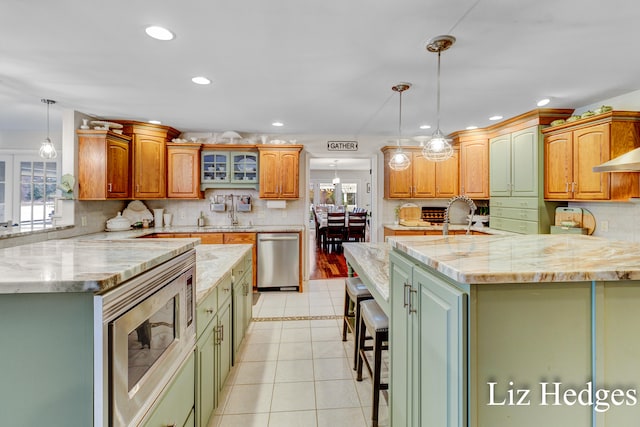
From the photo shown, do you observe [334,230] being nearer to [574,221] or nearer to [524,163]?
[524,163]

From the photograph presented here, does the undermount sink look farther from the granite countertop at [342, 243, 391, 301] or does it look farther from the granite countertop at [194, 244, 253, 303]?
the granite countertop at [342, 243, 391, 301]

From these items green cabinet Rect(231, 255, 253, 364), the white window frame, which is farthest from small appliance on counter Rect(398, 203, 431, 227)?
the white window frame

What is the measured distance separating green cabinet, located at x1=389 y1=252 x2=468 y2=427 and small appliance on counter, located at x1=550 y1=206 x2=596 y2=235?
3.11 metres

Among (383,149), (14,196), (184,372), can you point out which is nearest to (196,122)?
(383,149)

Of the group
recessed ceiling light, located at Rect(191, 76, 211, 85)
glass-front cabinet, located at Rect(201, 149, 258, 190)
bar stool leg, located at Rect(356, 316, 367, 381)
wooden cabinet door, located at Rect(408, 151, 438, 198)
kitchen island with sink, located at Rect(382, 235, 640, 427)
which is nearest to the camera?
kitchen island with sink, located at Rect(382, 235, 640, 427)

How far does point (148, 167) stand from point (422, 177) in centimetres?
392

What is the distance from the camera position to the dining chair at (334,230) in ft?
24.2

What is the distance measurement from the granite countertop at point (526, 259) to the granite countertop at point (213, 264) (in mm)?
989

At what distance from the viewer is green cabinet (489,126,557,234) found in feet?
12.6

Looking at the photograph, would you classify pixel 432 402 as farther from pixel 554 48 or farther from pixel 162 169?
pixel 162 169

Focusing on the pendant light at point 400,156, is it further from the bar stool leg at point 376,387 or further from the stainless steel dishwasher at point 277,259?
the bar stool leg at point 376,387

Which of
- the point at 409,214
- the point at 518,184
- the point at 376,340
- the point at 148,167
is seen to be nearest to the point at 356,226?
the point at 409,214

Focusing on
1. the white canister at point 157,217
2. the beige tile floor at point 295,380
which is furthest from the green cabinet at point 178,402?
the white canister at point 157,217

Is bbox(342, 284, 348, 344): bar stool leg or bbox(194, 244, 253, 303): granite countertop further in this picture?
bbox(342, 284, 348, 344): bar stool leg
